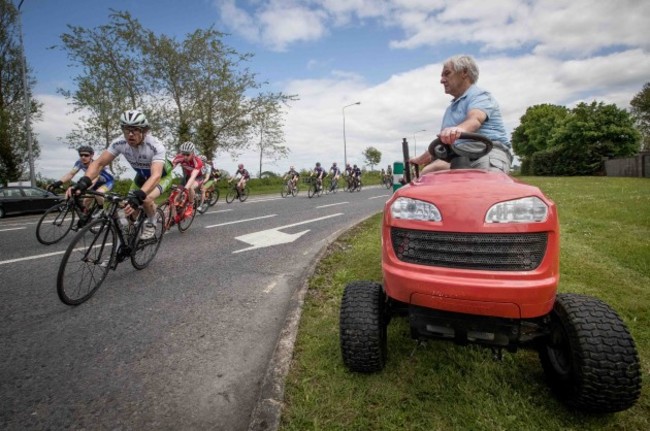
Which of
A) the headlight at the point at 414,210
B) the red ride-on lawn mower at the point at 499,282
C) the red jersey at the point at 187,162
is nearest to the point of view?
the red ride-on lawn mower at the point at 499,282

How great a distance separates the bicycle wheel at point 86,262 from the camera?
11.8 ft

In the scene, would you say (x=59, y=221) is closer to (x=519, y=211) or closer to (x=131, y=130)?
(x=131, y=130)

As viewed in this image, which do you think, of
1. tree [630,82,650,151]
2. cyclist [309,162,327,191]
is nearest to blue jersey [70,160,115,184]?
cyclist [309,162,327,191]

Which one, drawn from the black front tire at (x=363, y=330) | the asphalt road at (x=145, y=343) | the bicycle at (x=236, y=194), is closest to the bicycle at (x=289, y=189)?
the bicycle at (x=236, y=194)

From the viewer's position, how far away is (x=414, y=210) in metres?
1.95

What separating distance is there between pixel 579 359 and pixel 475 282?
27.0 inches

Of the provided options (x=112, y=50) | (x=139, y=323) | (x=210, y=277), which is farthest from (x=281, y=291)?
(x=112, y=50)

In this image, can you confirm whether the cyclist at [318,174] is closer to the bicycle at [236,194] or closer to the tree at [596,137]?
the bicycle at [236,194]

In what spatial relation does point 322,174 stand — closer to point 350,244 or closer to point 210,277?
point 350,244

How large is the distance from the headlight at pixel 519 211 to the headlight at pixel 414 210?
0.26 metres

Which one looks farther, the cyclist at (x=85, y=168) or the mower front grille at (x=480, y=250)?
the cyclist at (x=85, y=168)

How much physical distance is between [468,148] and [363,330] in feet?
4.52

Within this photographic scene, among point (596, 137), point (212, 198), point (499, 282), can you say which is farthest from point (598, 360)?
point (596, 137)

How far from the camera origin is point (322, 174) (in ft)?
70.4
